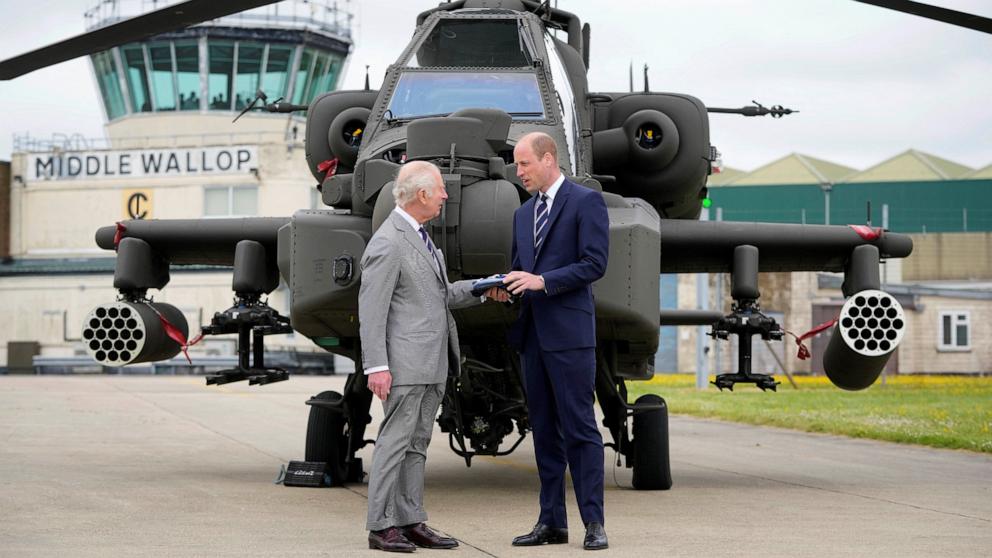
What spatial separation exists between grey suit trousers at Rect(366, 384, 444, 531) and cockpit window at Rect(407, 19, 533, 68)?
3.93 metres

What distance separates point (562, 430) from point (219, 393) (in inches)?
962

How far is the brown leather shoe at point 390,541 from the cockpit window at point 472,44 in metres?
4.53

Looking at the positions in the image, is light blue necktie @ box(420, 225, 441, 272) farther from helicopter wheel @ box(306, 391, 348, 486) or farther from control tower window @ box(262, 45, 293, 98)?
control tower window @ box(262, 45, 293, 98)

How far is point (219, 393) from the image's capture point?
31109 mm

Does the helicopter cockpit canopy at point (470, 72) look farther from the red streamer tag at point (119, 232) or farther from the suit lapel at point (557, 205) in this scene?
the red streamer tag at point (119, 232)

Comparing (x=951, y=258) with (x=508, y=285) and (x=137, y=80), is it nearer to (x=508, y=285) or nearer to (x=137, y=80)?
(x=137, y=80)

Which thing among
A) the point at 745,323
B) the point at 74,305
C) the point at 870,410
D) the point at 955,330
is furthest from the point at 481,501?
the point at 955,330

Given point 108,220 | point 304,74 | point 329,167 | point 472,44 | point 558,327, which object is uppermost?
point 304,74

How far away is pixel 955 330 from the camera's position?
1943 inches

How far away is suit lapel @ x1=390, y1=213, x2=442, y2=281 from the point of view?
7.53m

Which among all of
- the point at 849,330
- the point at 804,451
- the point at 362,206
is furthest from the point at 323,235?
the point at 804,451

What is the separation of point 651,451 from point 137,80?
40379mm

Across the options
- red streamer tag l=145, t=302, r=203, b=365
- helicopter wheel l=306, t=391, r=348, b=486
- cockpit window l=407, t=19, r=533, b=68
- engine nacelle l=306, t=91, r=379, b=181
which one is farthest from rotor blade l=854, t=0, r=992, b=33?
red streamer tag l=145, t=302, r=203, b=365

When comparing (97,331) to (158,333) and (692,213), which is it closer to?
(158,333)
